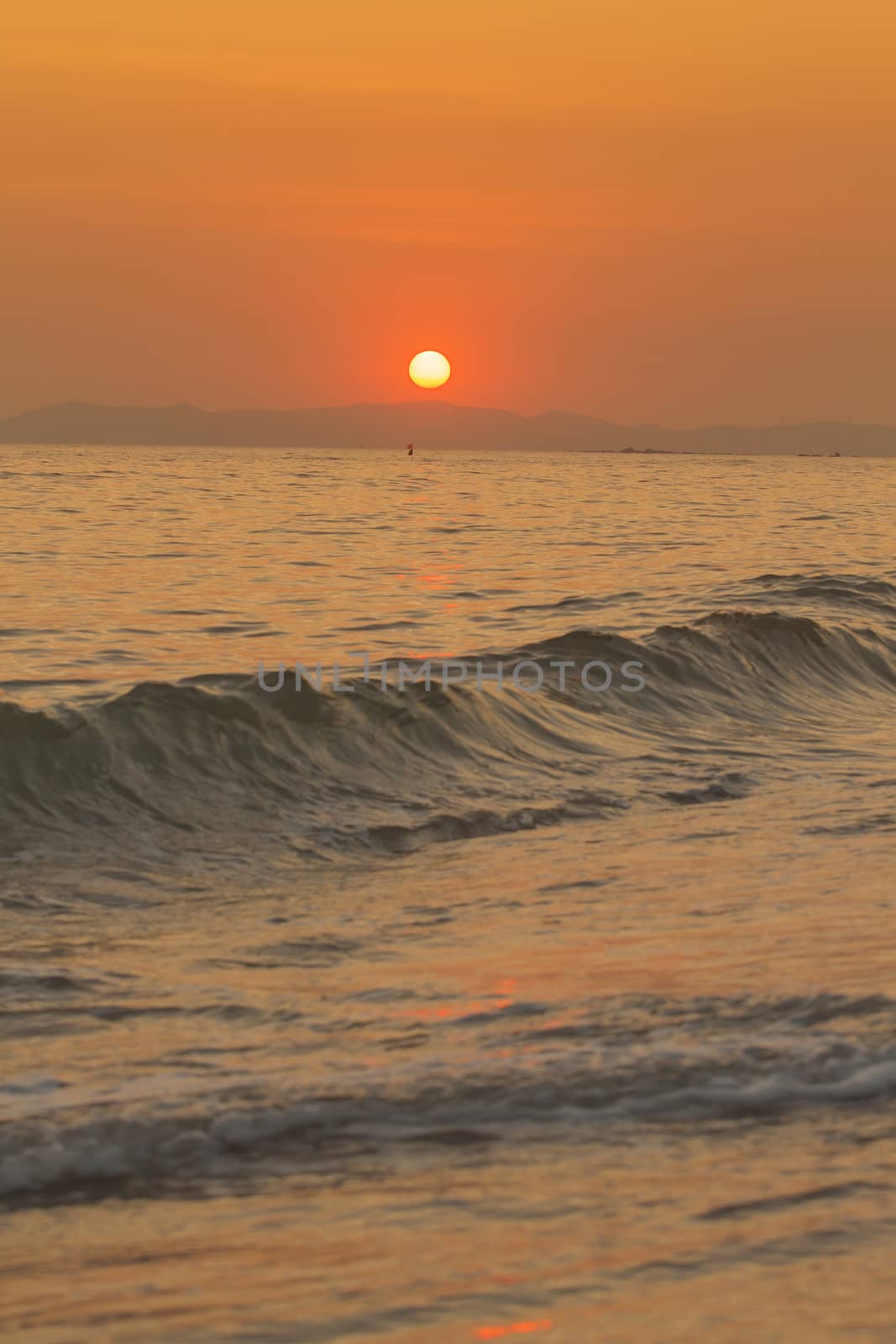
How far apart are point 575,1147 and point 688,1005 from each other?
113 cm

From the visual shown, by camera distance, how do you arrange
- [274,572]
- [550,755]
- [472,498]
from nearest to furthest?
[550,755]
[274,572]
[472,498]

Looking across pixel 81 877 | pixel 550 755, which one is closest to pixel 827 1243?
pixel 81 877

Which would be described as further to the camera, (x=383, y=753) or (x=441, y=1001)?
(x=383, y=753)

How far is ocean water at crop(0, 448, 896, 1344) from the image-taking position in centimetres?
326

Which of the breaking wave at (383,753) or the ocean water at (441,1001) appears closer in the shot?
the ocean water at (441,1001)

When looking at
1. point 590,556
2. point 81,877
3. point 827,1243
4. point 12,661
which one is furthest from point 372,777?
point 590,556

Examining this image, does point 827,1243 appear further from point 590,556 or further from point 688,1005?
point 590,556

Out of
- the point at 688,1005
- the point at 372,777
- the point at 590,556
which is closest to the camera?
the point at 688,1005

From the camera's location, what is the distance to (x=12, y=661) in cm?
1411

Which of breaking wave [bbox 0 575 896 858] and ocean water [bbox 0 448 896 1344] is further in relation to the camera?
breaking wave [bbox 0 575 896 858]

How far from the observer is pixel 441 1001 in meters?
5.14

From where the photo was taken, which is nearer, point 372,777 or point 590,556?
point 372,777

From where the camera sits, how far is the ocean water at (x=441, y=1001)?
10.7ft

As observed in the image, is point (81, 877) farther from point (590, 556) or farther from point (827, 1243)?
point (590, 556)
